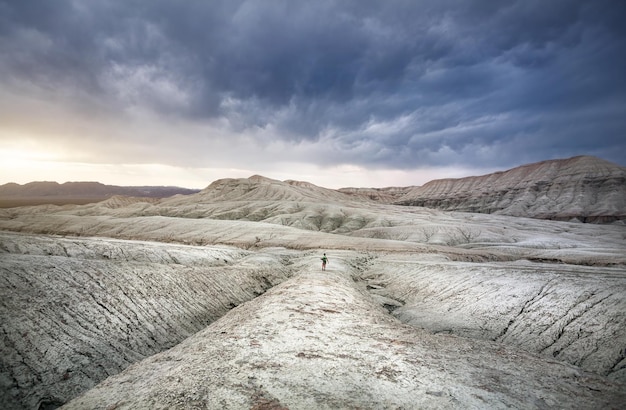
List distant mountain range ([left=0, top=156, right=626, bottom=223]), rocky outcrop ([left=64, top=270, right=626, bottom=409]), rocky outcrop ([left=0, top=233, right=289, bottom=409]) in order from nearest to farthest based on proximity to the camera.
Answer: rocky outcrop ([left=64, top=270, right=626, bottom=409]), rocky outcrop ([left=0, top=233, right=289, bottom=409]), distant mountain range ([left=0, top=156, right=626, bottom=223])

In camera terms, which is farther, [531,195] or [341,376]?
[531,195]

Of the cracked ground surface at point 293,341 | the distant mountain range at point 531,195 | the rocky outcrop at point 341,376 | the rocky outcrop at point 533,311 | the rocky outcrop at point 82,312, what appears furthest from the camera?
the distant mountain range at point 531,195

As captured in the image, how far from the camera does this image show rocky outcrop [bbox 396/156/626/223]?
125 m

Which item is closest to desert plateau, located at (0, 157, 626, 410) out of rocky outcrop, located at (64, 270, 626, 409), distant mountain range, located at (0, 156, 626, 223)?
rocky outcrop, located at (64, 270, 626, 409)

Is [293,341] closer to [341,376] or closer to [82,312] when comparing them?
[341,376]

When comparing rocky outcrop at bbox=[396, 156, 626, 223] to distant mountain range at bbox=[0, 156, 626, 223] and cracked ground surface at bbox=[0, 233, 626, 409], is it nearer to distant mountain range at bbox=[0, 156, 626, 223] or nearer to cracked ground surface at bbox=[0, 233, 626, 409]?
distant mountain range at bbox=[0, 156, 626, 223]

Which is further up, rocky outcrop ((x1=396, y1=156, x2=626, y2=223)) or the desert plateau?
rocky outcrop ((x1=396, y1=156, x2=626, y2=223))

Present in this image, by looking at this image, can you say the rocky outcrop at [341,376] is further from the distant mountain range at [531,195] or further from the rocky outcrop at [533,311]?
the distant mountain range at [531,195]

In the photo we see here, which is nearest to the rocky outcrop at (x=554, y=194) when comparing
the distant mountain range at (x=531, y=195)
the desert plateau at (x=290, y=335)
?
the distant mountain range at (x=531, y=195)

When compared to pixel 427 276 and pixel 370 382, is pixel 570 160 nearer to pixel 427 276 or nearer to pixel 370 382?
pixel 427 276

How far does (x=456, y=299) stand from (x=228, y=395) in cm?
1647

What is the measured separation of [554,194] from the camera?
475ft

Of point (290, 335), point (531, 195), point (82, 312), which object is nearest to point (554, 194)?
point (531, 195)

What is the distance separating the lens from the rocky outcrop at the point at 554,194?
409 ft
